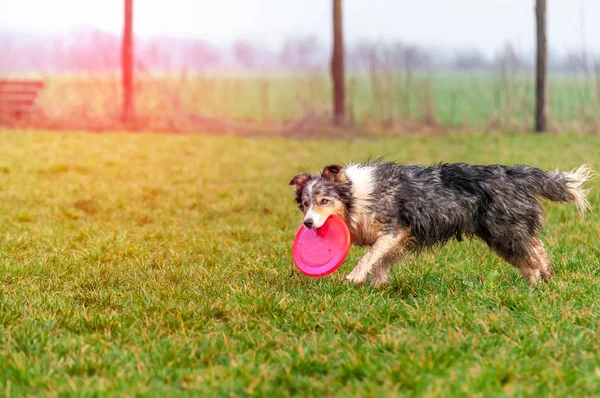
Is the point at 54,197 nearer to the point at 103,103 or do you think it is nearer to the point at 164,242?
the point at 164,242

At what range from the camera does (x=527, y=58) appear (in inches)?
1034

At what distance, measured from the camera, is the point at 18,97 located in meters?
24.5

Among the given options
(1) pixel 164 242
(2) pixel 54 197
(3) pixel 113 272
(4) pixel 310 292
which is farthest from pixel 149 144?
(4) pixel 310 292

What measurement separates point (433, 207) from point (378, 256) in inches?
25.1

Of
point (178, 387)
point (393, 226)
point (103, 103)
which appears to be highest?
point (103, 103)

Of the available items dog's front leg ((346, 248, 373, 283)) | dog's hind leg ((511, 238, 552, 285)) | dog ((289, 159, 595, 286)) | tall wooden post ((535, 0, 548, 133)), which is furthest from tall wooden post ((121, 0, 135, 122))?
dog's hind leg ((511, 238, 552, 285))

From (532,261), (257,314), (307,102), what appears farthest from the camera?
(307,102)

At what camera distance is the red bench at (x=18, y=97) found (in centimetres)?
2436

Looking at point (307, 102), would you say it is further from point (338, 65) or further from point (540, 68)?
point (540, 68)

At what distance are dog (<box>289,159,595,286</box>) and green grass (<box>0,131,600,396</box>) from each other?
29 cm

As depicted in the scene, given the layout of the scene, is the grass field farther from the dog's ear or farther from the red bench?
the dog's ear

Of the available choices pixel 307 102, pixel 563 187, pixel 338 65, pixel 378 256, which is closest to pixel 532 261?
pixel 563 187

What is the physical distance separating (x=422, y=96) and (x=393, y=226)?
63.9 feet

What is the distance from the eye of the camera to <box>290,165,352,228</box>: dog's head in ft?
20.5
